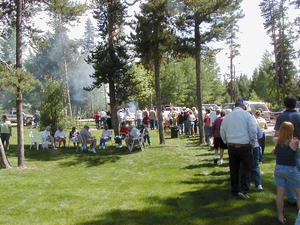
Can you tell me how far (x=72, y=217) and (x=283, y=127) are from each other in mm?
3841

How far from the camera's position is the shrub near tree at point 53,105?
58.7ft

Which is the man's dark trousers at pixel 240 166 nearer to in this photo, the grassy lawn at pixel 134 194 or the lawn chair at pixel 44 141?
the grassy lawn at pixel 134 194

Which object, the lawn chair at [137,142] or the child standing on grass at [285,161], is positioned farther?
the lawn chair at [137,142]

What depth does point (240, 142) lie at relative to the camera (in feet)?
20.2

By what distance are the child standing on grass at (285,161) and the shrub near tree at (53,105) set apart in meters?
14.5

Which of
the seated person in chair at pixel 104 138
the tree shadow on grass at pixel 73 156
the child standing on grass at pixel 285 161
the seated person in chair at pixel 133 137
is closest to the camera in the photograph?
the child standing on grass at pixel 285 161

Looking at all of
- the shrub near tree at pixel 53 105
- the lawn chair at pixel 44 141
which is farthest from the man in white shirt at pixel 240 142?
the shrub near tree at pixel 53 105

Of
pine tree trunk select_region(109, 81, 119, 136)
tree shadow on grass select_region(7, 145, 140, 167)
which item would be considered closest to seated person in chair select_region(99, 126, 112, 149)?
tree shadow on grass select_region(7, 145, 140, 167)

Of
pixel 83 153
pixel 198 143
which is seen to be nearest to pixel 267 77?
pixel 198 143

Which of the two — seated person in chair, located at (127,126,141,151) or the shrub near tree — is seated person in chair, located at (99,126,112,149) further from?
the shrub near tree

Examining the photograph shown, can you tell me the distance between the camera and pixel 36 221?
5.91 meters

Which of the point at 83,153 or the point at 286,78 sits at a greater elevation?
the point at 286,78

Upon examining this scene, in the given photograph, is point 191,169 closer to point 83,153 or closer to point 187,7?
point 83,153

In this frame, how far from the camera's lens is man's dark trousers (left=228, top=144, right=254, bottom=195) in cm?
621
